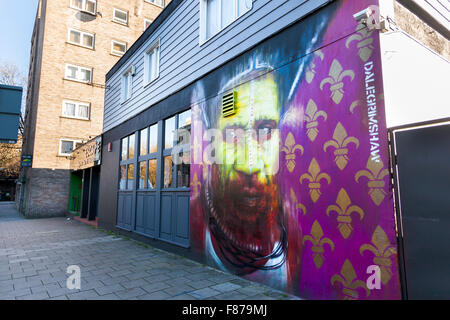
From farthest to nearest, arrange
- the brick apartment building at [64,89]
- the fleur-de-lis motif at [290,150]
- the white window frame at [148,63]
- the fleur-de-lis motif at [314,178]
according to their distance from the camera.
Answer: the brick apartment building at [64,89], the white window frame at [148,63], the fleur-de-lis motif at [290,150], the fleur-de-lis motif at [314,178]

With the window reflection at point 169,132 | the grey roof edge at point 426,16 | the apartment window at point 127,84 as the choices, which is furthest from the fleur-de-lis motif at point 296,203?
the apartment window at point 127,84

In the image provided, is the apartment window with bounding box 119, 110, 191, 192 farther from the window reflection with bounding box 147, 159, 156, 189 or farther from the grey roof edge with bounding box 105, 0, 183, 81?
the grey roof edge with bounding box 105, 0, 183, 81

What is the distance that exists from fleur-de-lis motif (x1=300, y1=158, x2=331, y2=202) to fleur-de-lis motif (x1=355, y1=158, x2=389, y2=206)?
0.56 meters

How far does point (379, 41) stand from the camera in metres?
3.19

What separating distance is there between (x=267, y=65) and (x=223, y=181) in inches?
87.7

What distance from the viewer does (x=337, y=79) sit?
359 cm

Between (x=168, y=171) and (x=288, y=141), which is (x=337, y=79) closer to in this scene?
(x=288, y=141)

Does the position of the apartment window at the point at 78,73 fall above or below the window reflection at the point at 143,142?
above

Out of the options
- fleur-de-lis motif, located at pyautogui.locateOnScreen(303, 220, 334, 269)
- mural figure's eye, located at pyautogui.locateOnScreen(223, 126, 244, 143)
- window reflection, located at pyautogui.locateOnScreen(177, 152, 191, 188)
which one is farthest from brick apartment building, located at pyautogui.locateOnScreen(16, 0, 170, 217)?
fleur-de-lis motif, located at pyautogui.locateOnScreen(303, 220, 334, 269)

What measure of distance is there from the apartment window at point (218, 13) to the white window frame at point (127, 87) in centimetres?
480

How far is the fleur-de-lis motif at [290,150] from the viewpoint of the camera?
13.4ft

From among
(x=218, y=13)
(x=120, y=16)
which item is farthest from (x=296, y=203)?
(x=120, y=16)

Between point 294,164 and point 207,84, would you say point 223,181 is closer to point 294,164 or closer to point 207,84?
point 294,164

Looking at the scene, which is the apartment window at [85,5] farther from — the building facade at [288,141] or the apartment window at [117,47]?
the building facade at [288,141]
